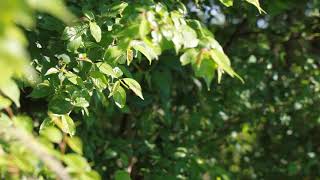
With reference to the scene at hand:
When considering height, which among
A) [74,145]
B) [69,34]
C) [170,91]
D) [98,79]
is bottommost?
[170,91]

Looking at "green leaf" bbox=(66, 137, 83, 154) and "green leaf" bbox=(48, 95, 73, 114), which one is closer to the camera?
"green leaf" bbox=(66, 137, 83, 154)

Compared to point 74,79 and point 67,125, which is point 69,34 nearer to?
point 74,79

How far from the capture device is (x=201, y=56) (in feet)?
4.88

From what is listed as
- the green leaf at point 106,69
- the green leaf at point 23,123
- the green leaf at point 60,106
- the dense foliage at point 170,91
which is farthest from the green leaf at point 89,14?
the green leaf at point 23,123

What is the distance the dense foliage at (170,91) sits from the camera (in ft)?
5.04

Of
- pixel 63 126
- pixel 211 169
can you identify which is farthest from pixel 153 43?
pixel 211 169

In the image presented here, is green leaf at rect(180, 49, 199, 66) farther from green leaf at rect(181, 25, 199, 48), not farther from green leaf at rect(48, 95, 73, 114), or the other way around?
green leaf at rect(48, 95, 73, 114)

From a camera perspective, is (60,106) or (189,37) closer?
(189,37)

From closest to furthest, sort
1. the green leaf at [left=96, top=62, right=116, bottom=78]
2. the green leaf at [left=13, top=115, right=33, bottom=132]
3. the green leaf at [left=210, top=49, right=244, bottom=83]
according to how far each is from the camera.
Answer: the green leaf at [left=13, top=115, right=33, bottom=132]
the green leaf at [left=210, top=49, right=244, bottom=83]
the green leaf at [left=96, top=62, right=116, bottom=78]

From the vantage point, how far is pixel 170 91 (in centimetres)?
329

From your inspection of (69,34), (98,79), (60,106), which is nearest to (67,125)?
(60,106)

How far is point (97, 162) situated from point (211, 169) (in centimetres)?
66

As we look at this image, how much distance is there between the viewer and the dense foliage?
5.04 ft

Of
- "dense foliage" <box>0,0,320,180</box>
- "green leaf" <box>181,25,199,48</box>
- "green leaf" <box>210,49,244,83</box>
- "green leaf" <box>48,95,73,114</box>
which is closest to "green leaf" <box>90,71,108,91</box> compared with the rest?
"dense foliage" <box>0,0,320,180</box>
